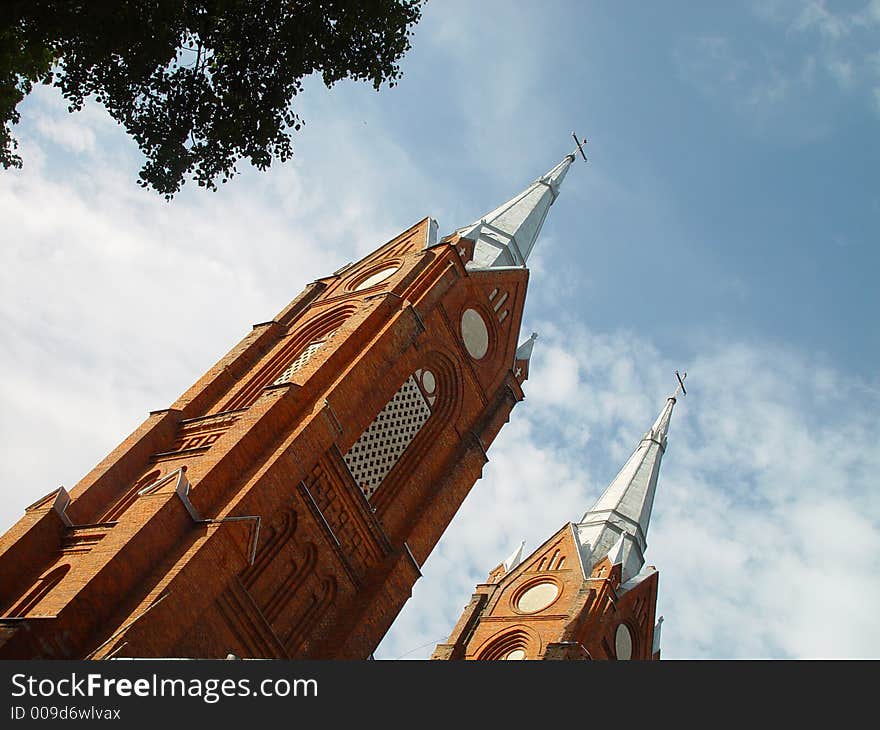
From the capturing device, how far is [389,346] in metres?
20.2

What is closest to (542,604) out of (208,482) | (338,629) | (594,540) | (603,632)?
(603,632)

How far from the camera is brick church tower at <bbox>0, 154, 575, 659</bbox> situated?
1454 centimetres

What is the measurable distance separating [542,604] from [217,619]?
47.8 ft

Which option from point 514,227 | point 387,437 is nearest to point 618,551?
point 514,227

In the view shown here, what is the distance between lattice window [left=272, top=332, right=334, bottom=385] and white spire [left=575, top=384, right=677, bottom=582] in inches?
500

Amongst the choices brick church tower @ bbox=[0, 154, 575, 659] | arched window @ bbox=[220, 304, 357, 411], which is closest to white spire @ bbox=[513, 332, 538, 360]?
brick church tower @ bbox=[0, 154, 575, 659]

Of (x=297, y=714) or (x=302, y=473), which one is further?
(x=302, y=473)

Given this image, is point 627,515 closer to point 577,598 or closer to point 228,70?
point 577,598

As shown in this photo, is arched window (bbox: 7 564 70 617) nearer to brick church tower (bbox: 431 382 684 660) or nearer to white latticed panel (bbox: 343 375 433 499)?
white latticed panel (bbox: 343 375 433 499)

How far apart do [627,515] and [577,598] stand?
20.9ft

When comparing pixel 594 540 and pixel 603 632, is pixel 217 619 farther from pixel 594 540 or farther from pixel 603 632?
pixel 594 540

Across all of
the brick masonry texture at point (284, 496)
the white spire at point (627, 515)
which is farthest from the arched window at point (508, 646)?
the brick masonry texture at point (284, 496)

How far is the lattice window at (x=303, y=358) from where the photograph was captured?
Result: 20953 millimetres

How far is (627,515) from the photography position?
1292 inches
